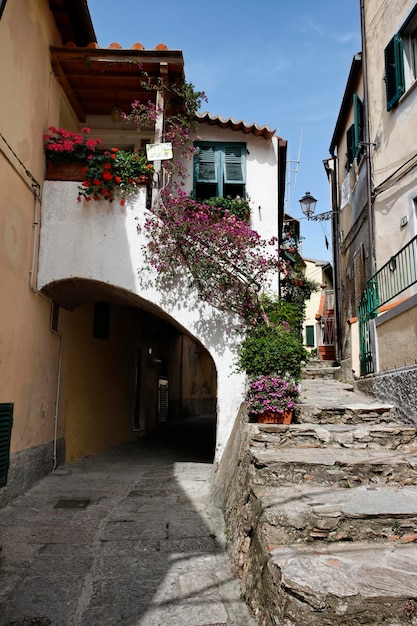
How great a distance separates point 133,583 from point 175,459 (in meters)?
4.78

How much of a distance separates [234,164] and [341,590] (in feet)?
24.2

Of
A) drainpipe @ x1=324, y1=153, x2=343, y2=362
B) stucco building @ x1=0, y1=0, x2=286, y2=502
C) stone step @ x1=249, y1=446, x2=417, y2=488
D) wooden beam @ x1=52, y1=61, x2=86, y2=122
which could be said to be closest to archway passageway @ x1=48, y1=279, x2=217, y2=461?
stucco building @ x1=0, y1=0, x2=286, y2=502

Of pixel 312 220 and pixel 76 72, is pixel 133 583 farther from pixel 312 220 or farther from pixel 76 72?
pixel 312 220

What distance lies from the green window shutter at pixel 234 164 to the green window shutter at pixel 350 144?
3753mm

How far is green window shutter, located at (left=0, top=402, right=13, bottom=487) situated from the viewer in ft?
18.0

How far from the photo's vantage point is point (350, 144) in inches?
456

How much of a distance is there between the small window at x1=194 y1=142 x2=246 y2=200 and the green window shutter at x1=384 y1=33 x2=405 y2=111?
2.82 m

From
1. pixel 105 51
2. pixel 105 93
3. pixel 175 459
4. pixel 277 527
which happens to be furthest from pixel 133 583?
pixel 105 93

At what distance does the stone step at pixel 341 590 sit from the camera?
263cm

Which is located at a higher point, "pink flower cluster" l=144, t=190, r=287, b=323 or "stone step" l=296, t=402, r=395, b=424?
"pink flower cluster" l=144, t=190, r=287, b=323

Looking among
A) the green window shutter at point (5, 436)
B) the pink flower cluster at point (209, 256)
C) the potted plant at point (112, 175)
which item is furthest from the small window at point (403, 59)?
the green window shutter at point (5, 436)

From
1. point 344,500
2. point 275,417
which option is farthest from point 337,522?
point 275,417

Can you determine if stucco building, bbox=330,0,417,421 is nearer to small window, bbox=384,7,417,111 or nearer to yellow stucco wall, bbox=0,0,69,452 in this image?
small window, bbox=384,7,417,111

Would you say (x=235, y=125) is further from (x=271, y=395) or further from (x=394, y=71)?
(x=271, y=395)
